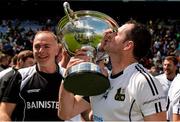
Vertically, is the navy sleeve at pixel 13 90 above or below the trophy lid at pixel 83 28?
below

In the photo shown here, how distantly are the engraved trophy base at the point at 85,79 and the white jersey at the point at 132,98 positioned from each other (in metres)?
0.08

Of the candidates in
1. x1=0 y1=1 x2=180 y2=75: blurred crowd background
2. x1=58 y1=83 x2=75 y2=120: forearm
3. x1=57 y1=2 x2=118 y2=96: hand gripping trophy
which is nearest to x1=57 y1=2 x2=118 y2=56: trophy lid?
x1=57 y1=2 x2=118 y2=96: hand gripping trophy

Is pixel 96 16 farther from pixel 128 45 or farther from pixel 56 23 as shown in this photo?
pixel 56 23

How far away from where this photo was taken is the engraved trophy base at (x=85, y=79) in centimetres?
252

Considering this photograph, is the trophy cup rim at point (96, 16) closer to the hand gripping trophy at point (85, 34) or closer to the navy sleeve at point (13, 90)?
the hand gripping trophy at point (85, 34)

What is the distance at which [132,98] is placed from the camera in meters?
2.57

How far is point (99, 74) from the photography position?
253 cm

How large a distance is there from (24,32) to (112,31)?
987 inches

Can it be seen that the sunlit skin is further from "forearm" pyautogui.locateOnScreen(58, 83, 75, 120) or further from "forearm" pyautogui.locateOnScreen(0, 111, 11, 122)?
"forearm" pyautogui.locateOnScreen(58, 83, 75, 120)

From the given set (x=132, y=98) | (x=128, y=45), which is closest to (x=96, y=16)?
(x=128, y=45)

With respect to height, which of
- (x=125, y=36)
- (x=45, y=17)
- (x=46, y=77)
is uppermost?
(x=45, y=17)

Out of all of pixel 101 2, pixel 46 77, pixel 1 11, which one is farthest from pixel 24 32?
pixel 46 77

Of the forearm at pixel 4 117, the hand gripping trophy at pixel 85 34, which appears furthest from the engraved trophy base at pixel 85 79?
the forearm at pixel 4 117

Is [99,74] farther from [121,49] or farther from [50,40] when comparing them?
[50,40]
